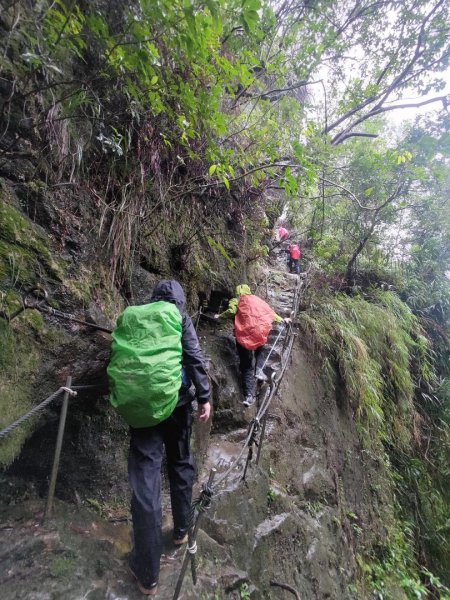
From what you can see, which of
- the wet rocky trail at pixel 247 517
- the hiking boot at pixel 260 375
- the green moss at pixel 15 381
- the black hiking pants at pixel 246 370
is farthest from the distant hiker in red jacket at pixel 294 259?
the green moss at pixel 15 381

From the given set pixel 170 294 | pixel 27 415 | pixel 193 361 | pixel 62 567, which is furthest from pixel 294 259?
pixel 62 567

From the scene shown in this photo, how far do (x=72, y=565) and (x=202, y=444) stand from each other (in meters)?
1.86

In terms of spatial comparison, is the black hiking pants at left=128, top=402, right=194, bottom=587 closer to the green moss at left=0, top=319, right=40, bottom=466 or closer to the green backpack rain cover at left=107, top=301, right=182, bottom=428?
the green backpack rain cover at left=107, top=301, right=182, bottom=428

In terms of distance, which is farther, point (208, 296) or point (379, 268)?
point (379, 268)

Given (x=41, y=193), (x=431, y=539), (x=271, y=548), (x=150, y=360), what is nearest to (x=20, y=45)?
(x=41, y=193)

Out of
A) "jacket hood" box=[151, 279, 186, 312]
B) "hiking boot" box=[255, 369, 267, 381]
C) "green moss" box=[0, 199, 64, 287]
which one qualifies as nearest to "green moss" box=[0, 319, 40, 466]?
"green moss" box=[0, 199, 64, 287]

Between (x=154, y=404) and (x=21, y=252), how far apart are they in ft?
4.80

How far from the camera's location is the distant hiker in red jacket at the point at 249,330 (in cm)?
448

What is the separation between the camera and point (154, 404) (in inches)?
82.1

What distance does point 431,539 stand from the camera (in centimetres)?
625

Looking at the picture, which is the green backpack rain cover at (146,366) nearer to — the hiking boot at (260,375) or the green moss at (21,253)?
the green moss at (21,253)

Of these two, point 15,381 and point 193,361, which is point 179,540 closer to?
point 193,361

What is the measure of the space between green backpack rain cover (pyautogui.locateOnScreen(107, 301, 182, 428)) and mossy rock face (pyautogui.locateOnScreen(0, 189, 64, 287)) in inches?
31.3

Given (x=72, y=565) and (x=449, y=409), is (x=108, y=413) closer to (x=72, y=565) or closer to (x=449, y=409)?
(x=72, y=565)
